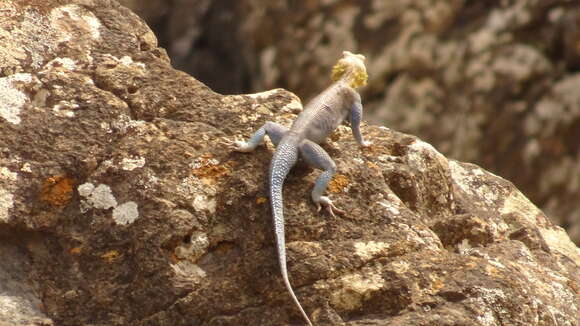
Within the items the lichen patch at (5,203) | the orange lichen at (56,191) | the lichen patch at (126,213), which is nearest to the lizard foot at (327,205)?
the lichen patch at (126,213)

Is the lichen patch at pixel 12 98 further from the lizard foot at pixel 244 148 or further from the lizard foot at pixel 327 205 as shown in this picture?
the lizard foot at pixel 327 205

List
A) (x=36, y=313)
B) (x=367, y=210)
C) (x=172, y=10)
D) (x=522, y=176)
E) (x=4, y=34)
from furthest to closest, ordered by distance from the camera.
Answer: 1. (x=172, y=10)
2. (x=522, y=176)
3. (x=4, y=34)
4. (x=367, y=210)
5. (x=36, y=313)

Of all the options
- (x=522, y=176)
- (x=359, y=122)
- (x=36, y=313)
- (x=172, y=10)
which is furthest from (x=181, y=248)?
(x=172, y=10)

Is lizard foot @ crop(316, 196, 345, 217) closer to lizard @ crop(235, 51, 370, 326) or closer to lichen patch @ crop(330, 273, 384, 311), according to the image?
lizard @ crop(235, 51, 370, 326)

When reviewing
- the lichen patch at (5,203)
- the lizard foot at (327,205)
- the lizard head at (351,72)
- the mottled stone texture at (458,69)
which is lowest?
the lichen patch at (5,203)

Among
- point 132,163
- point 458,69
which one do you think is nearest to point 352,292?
point 132,163

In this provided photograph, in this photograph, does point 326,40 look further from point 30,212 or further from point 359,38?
point 30,212

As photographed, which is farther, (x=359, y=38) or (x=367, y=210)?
(x=359, y=38)
